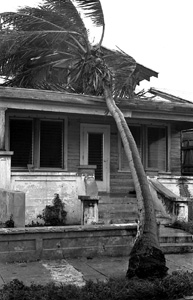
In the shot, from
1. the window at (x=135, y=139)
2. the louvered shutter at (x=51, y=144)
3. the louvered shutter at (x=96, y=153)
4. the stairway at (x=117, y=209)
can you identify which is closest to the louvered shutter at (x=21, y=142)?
the louvered shutter at (x=51, y=144)

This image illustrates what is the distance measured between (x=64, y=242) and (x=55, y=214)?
3.17 m

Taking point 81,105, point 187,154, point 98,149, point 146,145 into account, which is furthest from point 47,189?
point 187,154

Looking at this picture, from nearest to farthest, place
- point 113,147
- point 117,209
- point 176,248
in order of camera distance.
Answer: point 176,248
point 117,209
point 113,147

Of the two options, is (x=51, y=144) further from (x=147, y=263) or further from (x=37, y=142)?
(x=147, y=263)

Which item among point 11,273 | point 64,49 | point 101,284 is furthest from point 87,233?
point 64,49

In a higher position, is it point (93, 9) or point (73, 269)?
point (93, 9)

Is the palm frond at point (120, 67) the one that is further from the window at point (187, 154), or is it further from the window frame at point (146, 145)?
the window at point (187, 154)

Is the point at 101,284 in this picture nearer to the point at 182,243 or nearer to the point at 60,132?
the point at 182,243

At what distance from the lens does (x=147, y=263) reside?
6.37 m

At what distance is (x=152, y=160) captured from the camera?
14.9m

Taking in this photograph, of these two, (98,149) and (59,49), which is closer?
(59,49)

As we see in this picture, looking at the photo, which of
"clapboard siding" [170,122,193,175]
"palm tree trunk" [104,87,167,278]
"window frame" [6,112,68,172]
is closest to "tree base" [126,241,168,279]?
"palm tree trunk" [104,87,167,278]

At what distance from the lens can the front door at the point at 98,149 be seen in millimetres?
13992

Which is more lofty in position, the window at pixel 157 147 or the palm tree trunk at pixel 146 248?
the window at pixel 157 147
